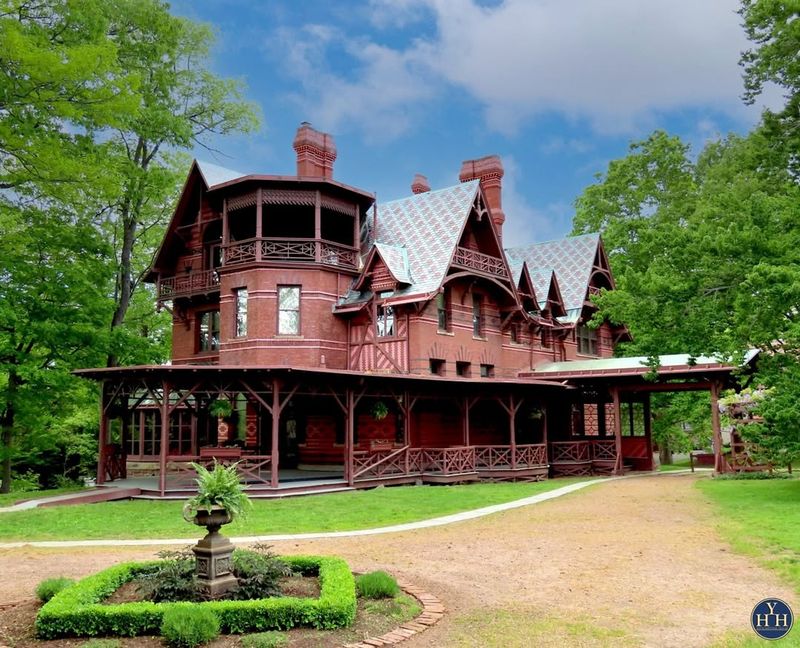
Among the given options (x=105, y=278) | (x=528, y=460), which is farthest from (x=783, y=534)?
(x=105, y=278)

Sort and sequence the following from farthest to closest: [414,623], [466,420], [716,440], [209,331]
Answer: [209,331], [716,440], [466,420], [414,623]

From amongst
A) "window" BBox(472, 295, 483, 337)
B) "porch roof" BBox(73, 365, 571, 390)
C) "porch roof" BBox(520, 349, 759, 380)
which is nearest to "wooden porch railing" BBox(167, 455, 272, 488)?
"porch roof" BBox(73, 365, 571, 390)

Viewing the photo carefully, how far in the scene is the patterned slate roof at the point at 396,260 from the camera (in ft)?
84.0

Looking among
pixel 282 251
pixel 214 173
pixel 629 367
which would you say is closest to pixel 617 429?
pixel 629 367

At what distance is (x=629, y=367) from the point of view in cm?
2706

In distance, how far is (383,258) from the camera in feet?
84.3

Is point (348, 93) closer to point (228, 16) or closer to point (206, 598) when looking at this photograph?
point (228, 16)

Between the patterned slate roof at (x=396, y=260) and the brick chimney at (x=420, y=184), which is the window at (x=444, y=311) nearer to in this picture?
the patterned slate roof at (x=396, y=260)

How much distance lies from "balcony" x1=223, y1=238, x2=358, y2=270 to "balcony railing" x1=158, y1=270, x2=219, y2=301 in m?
1.75

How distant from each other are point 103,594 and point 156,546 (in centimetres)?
474

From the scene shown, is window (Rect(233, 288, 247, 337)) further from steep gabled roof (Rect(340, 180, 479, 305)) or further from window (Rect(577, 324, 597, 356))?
window (Rect(577, 324, 597, 356))

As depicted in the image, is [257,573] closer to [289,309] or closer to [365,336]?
[289,309]

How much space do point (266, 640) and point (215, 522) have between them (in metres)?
1.68

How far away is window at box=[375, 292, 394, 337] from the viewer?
2600 centimetres
